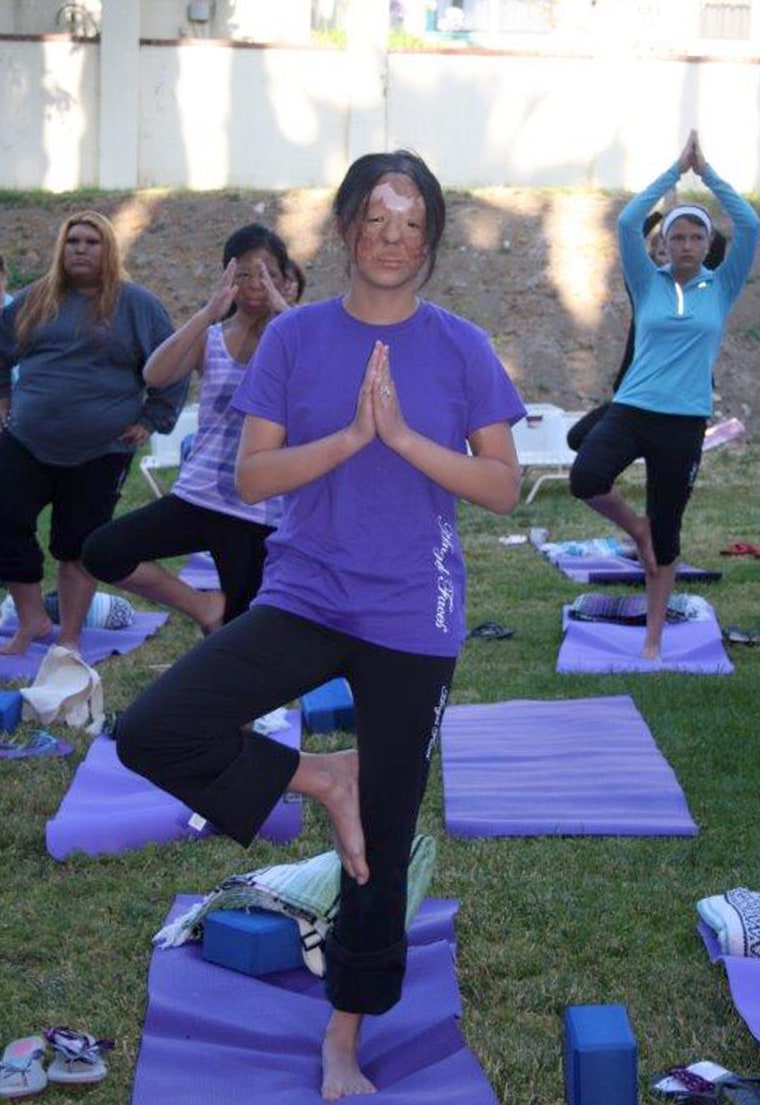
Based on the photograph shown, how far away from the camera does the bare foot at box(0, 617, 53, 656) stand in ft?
26.9

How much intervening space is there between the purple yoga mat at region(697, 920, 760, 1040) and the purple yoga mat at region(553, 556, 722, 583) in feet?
19.4

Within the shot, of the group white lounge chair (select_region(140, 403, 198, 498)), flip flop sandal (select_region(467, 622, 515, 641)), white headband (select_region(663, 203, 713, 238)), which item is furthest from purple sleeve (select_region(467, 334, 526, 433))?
white lounge chair (select_region(140, 403, 198, 498))

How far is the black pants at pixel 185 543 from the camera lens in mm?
5797

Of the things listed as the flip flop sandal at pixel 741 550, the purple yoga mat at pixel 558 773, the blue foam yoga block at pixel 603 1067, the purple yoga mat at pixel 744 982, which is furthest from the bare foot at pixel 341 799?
the flip flop sandal at pixel 741 550

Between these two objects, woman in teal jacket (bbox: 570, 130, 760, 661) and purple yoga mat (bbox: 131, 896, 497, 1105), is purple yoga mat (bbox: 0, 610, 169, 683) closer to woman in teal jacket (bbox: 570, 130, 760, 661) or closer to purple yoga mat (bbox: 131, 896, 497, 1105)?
woman in teal jacket (bbox: 570, 130, 760, 661)

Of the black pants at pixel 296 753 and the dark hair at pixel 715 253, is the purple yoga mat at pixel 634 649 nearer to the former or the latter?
the dark hair at pixel 715 253

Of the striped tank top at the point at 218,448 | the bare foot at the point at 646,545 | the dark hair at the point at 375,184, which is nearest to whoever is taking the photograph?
the dark hair at the point at 375,184

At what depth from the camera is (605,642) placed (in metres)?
8.30

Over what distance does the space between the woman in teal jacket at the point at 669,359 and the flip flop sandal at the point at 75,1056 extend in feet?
14.2

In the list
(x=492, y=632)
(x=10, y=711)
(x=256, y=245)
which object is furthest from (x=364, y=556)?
(x=492, y=632)

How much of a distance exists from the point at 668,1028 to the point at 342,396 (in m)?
1.60

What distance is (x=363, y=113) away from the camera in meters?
21.8

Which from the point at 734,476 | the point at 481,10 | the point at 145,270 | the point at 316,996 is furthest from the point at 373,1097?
the point at 481,10

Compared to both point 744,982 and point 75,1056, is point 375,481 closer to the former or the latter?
point 75,1056
